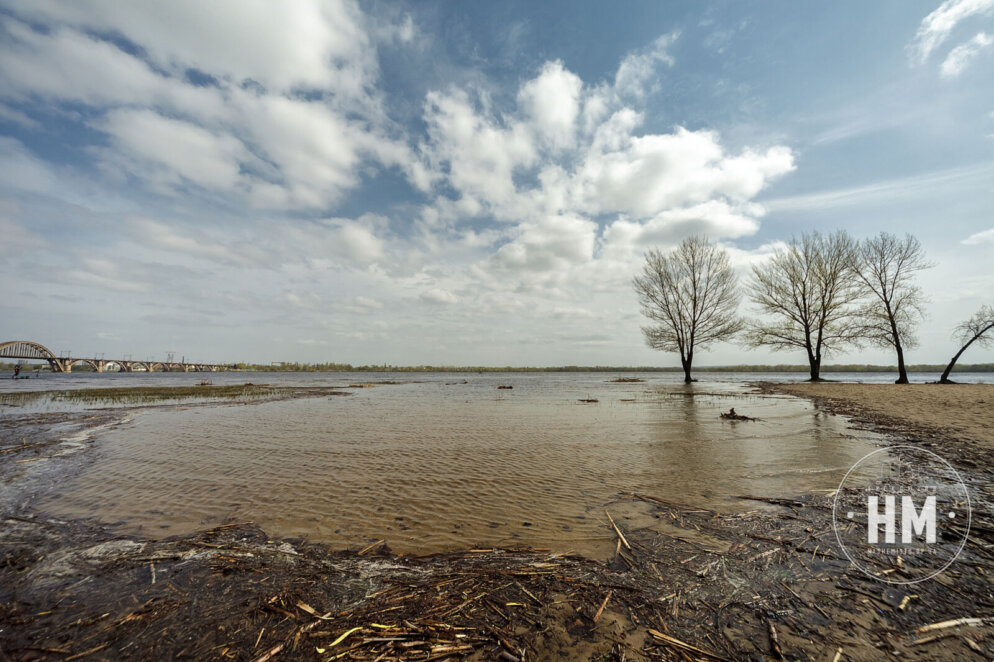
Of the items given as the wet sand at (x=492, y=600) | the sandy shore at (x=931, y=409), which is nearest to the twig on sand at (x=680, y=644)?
the wet sand at (x=492, y=600)

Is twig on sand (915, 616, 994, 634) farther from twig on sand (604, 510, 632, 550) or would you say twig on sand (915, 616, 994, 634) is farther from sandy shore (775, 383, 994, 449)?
sandy shore (775, 383, 994, 449)

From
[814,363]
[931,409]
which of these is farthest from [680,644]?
[814,363]

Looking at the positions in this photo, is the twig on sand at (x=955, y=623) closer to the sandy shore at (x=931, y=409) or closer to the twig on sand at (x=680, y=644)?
the twig on sand at (x=680, y=644)

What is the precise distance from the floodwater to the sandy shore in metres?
1.76

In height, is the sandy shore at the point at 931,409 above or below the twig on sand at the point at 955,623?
above

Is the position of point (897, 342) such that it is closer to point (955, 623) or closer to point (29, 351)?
point (955, 623)

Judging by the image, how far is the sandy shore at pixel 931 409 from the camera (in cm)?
892

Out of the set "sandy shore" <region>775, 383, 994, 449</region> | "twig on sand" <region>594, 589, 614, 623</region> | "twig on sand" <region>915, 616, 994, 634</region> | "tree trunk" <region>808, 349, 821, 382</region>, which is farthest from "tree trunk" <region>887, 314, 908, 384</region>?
"twig on sand" <region>594, 589, 614, 623</region>

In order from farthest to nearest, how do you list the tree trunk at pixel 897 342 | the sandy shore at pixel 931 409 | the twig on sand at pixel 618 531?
the tree trunk at pixel 897 342 < the sandy shore at pixel 931 409 < the twig on sand at pixel 618 531

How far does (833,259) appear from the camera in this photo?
1097 inches

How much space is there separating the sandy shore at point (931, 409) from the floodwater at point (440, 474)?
176 centimetres

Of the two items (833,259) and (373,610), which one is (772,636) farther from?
(833,259)

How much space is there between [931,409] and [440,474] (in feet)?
54.5

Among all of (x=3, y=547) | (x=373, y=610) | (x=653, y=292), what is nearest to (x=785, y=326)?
(x=653, y=292)
